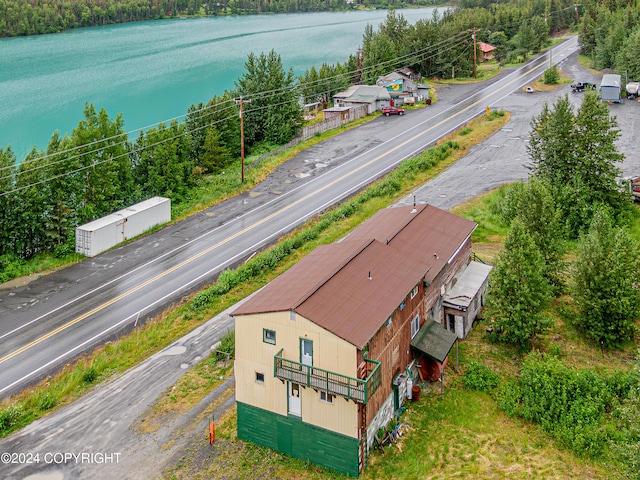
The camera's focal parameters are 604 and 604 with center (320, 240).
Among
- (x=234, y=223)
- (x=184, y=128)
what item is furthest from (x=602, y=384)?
(x=184, y=128)

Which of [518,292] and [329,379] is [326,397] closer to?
[329,379]

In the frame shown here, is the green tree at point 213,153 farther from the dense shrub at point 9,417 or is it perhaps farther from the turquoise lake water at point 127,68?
the dense shrub at point 9,417

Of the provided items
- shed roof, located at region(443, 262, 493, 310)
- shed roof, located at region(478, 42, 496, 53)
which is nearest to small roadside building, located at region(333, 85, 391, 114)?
shed roof, located at region(478, 42, 496, 53)

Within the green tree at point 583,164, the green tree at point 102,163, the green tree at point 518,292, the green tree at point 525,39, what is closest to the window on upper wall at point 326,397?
the green tree at point 518,292

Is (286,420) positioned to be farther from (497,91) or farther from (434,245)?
(497,91)

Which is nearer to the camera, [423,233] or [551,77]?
[423,233]

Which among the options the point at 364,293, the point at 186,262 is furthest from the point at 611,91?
the point at 364,293
